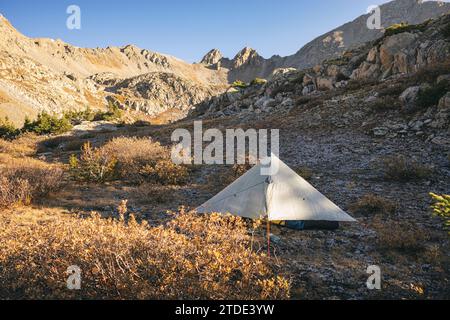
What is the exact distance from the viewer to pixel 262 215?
26.3 ft

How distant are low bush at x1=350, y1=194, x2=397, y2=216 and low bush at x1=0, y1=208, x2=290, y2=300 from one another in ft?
15.3

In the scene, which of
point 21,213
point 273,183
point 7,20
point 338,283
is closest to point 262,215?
point 273,183

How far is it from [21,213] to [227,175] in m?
7.34

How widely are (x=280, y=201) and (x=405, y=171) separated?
21.2 ft

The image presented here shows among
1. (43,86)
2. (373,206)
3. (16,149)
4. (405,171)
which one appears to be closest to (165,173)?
(373,206)

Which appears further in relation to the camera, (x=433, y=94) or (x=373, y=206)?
(x=433, y=94)

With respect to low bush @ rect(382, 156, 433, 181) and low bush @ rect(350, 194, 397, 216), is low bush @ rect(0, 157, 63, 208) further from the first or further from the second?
low bush @ rect(382, 156, 433, 181)

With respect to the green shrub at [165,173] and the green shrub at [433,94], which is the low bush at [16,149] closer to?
the green shrub at [165,173]

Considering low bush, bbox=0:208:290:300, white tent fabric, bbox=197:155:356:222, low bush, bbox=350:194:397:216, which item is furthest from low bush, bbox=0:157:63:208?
low bush, bbox=350:194:397:216

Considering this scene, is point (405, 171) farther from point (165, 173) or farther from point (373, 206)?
point (165, 173)

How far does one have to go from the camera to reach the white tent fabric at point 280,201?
315 inches

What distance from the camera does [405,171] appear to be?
1184cm

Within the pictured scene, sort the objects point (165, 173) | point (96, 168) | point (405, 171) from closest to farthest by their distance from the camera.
→ 1. point (405, 171)
2. point (165, 173)
3. point (96, 168)

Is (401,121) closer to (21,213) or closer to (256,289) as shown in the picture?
(256,289)
